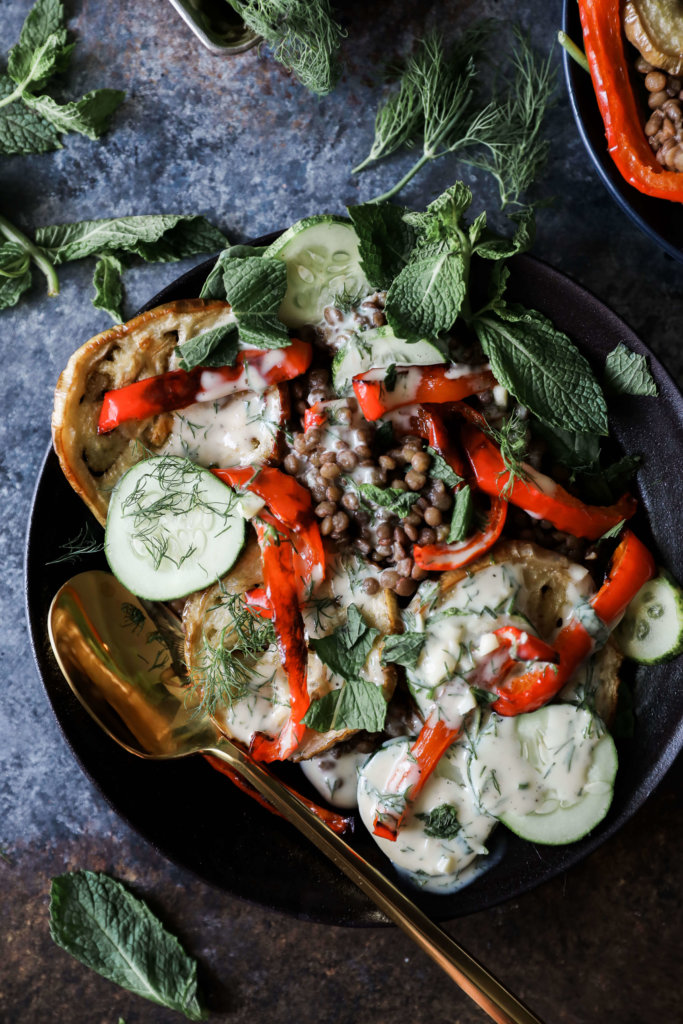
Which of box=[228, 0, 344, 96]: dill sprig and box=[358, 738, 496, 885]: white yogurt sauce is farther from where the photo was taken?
box=[228, 0, 344, 96]: dill sprig

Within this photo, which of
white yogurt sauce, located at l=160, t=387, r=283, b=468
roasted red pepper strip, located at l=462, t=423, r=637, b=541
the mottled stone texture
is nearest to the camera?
roasted red pepper strip, located at l=462, t=423, r=637, b=541

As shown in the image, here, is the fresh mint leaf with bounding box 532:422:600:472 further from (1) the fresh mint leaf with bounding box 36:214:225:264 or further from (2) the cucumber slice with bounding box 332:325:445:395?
(1) the fresh mint leaf with bounding box 36:214:225:264

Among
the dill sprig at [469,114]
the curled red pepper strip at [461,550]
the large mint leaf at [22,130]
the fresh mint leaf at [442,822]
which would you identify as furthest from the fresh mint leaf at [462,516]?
the large mint leaf at [22,130]

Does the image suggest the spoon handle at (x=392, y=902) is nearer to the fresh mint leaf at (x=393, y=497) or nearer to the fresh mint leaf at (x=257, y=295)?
the fresh mint leaf at (x=393, y=497)

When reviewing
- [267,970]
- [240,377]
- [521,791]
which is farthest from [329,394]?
[267,970]

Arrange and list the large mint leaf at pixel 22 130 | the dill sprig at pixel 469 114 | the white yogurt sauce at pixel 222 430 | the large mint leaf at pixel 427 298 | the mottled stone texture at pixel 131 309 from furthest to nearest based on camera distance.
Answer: the large mint leaf at pixel 22 130
the mottled stone texture at pixel 131 309
the dill sprig at pixel 469 114
the white yogurt sauce at pixel 222 430
the large mint leaf at pixel 427 298

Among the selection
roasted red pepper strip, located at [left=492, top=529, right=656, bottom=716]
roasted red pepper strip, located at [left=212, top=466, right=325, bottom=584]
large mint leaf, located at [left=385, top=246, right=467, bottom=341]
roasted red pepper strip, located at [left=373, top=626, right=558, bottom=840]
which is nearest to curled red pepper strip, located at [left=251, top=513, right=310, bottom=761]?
roasted red pepper strip, located at [left=212, top=466, right=325, bottom=584]

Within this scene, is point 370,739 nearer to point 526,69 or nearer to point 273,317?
point 273,317

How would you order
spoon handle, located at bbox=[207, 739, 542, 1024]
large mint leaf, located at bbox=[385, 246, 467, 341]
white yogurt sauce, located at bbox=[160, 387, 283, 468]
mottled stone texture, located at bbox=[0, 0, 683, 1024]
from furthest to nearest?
mottled stone texture, located at bbox=[0, 0, 683, 1024] < white yogurt sauce, located at bbox=[160, 387, 283, 468] < large mint leaf, located at bbox=[385, 246, 467, 341] < spoon handle, located at bbox=[207, 739, 542, 1024]
